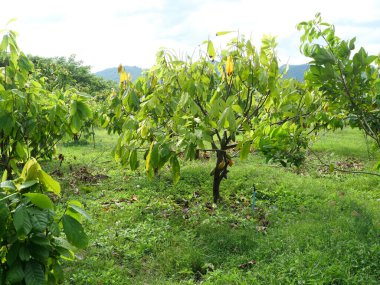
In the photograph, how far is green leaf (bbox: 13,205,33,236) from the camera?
1324 mm

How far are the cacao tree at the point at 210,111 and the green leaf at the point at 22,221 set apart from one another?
3.78 feet

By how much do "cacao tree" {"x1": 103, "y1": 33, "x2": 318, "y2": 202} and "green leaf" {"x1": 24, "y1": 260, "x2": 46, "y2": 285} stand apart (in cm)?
109

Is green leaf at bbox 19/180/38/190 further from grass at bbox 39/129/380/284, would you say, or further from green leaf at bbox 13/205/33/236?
grass at bbox 39/129/380/284

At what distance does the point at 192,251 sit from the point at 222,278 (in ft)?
2.11

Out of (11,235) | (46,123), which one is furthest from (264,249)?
(11,235)

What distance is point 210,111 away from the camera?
8.52ft

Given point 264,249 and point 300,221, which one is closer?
point 264,249

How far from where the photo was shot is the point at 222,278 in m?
3.35

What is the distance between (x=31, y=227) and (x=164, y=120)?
3.21 metres

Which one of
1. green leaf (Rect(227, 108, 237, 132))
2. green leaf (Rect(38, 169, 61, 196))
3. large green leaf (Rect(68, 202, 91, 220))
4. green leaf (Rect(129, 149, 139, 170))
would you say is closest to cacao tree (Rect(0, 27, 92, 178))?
green leaf (Rect(129, 149, 139, 170))

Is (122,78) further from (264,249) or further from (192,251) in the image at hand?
(264,249)

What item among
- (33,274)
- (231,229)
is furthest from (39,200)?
(231,229)

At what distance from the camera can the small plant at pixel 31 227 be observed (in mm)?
1370

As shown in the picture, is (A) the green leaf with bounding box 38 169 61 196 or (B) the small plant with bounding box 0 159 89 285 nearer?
(B) the small plant with bounding box 0 159 89 285
